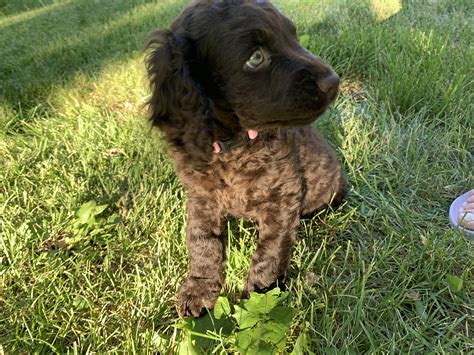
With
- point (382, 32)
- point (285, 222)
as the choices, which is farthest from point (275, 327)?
point (382, 32)

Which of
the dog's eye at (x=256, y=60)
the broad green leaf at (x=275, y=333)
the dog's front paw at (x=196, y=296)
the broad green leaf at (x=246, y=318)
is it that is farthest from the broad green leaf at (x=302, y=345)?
the dog's eye at (x=256, y=60)

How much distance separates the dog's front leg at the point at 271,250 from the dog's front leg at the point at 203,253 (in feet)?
0.52

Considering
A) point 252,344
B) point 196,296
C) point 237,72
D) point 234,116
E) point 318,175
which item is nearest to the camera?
point 252,344

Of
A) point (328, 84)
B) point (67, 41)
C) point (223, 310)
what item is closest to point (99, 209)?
point (223, 310)

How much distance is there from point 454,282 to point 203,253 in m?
1.05

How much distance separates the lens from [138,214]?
225 cm

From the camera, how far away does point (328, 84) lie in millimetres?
1522

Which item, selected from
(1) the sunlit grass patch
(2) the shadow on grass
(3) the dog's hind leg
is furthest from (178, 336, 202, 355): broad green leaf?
(1) the sunlit grass patch

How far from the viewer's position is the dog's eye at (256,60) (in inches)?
61.2

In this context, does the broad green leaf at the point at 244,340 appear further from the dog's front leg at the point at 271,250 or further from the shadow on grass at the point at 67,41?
the shadow on grass at the point at 67,41

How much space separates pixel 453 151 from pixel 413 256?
99 centimetres

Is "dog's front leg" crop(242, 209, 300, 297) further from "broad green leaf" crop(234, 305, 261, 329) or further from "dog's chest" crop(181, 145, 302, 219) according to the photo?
"broad green leaf" crop(234, 305, 261, 329)

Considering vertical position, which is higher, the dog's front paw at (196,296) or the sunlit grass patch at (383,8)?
the dog's front paw at (196,296)

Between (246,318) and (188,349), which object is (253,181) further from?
(188,349)
